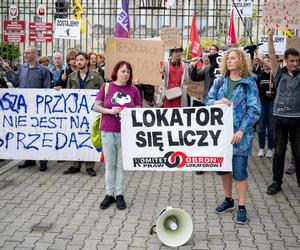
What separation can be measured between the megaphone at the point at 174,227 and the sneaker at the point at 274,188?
88.8 inches


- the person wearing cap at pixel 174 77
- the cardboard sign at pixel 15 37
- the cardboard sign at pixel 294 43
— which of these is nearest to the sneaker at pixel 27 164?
the person wearing cap at pixel 174 77

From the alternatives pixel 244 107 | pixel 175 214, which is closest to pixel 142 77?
pixel 244 107

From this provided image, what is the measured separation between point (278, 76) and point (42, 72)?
12.3 feet

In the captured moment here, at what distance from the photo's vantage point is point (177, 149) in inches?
245

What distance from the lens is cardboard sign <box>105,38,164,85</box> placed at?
27.1ft

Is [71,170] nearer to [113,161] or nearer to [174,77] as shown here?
[113,161]

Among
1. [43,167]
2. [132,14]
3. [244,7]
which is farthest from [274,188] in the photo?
[132,14]

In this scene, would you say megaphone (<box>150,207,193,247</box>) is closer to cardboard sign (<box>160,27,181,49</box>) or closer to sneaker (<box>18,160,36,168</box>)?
sneaker (<box>18,160,36,168</box>)

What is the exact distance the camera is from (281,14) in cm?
854

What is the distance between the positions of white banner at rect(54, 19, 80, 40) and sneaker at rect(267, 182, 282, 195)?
6.89 meters

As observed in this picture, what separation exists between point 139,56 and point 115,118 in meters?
2.11

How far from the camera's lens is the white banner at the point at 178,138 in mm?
6137

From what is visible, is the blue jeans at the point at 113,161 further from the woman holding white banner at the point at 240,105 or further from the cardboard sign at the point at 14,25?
the cardboard sign at the point at 14,25

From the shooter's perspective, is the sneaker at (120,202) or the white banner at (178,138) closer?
the white banner at (178,138)
